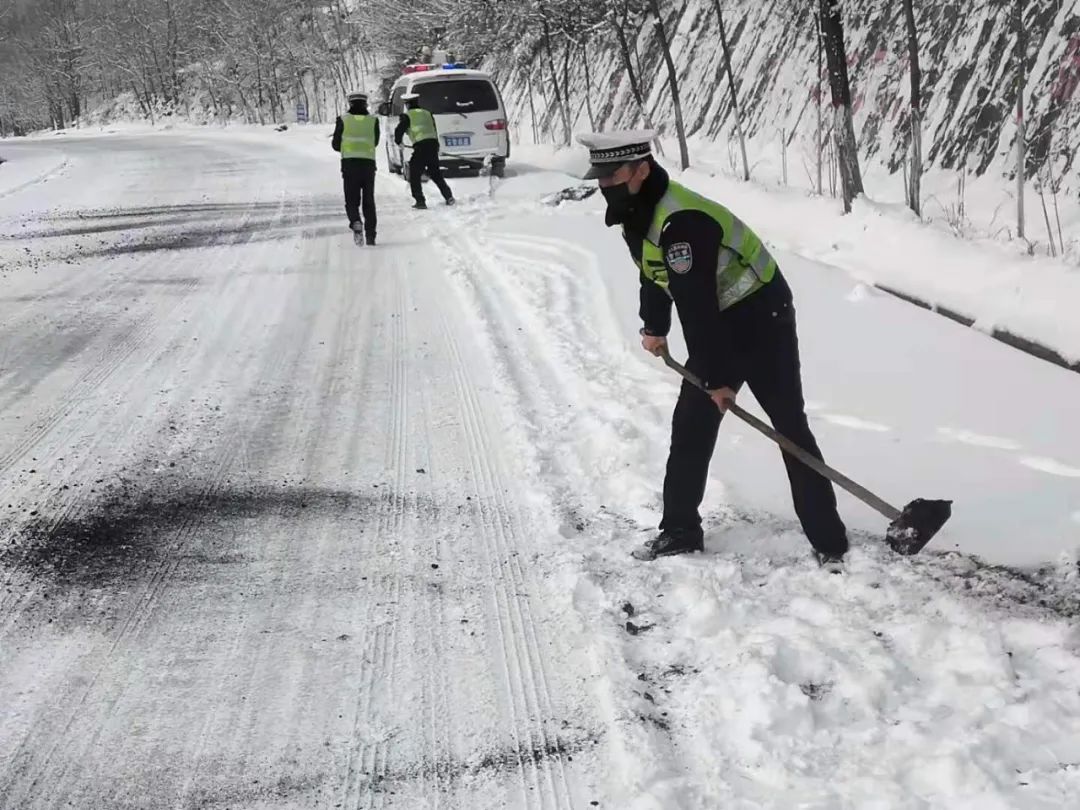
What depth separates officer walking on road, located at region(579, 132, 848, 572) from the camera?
9.99 feet

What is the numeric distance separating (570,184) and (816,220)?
5186mm

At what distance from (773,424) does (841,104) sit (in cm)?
589

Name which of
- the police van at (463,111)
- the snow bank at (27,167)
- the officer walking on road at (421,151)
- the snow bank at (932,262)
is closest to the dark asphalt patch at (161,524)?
the snow bank at (932,262)

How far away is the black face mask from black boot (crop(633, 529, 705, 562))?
1207 millimetres

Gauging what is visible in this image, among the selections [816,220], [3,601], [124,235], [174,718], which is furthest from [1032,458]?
[124,235]

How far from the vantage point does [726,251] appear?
10.3 ft

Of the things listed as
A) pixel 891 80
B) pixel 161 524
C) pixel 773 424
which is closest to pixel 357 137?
pixel 891 80

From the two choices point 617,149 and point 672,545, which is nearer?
point 617,149

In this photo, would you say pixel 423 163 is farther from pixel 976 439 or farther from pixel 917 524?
pixel 917 524

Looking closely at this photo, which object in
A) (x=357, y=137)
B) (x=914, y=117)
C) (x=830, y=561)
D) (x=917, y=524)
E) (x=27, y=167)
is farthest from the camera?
(x=27, y=167)

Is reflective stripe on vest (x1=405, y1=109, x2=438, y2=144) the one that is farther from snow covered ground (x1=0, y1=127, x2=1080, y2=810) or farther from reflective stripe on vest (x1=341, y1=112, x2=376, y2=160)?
snow covered ground (x1=0, y1=127, x2=1080, y2=810)

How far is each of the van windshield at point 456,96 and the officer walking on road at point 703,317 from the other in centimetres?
1185

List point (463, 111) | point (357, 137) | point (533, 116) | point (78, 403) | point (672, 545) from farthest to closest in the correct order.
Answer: point (533, 116)
point (463, 111)
point (357, 137)
point (78, 403)
point (672, 545)

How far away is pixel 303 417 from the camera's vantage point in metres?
5.18
